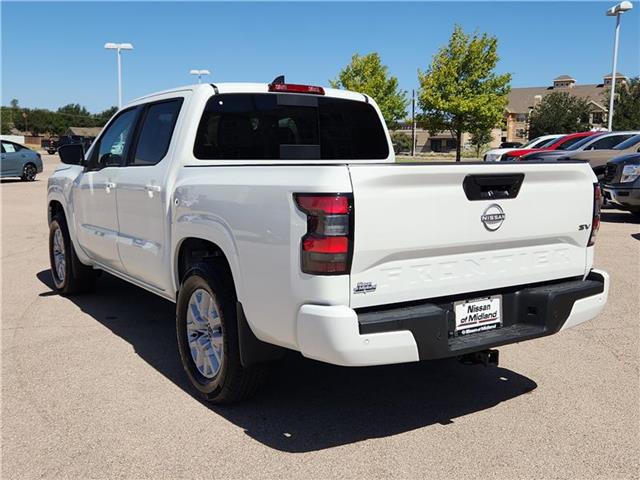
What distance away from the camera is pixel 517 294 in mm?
3682

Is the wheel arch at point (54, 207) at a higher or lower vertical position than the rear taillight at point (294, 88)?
lower

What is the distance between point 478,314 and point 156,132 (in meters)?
2.84

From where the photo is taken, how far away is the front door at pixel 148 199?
180 inches

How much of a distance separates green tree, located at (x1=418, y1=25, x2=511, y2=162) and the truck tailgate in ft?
130

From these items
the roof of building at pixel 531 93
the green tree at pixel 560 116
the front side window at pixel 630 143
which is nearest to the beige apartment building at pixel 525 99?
the roof of building at pixel 531 93

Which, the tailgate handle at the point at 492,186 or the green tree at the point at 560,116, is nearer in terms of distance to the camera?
the tailgate handle at the point at 492,186

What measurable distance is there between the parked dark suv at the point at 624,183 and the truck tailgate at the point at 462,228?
930 centimetres

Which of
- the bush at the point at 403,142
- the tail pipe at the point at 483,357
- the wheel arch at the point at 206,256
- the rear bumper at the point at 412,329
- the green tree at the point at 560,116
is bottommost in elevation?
the tail pipe at the point at 483,357

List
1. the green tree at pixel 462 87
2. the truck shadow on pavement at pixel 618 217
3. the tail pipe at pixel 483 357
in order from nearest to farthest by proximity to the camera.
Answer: the tail pipe at pixel 483 357, the truck shadow on pavement at pixel 618 217, the green tree at pixel 462 87

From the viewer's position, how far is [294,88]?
5.07 m

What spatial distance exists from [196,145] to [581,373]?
126 inches

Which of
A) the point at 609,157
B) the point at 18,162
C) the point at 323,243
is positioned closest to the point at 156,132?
the point at 323,243

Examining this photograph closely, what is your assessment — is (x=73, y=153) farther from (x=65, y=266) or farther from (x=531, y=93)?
(x=531, y=93)

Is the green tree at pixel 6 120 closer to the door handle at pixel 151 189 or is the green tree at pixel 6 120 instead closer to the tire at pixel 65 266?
the tire at pixel 65 266
